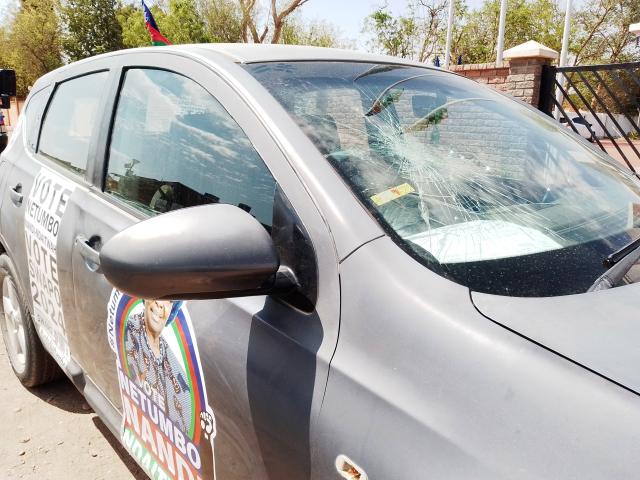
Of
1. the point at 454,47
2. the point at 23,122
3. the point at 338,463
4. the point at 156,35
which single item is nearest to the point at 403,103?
the point at 338,463

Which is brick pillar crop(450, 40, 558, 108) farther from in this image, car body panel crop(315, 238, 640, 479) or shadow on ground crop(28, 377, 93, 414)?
car body panel crop(315, 238, 640, 479)

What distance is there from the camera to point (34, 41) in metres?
31.5

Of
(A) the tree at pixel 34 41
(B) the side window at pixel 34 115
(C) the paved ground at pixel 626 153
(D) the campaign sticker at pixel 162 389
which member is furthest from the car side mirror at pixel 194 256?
(A) the tree at pixel 34 41

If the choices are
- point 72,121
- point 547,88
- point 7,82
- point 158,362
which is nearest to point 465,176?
point 158,362

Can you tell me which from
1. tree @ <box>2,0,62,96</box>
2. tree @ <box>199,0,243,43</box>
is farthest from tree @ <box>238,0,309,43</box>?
tree @ <box>2,0,62,96</box>

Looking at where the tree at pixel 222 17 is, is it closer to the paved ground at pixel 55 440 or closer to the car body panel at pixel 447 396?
the paved ground at pixel 55 440

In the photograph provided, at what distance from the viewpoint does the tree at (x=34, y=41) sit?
30969mm

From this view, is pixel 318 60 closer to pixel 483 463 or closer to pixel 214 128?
pixel 214 128

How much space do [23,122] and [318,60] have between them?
2025 mm

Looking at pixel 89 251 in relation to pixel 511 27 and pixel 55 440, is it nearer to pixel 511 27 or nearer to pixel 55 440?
pixel 55 440

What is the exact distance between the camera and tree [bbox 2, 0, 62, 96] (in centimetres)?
3097

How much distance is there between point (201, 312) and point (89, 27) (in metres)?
37.3

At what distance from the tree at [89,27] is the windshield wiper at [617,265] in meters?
35.7

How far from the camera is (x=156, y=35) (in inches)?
226
